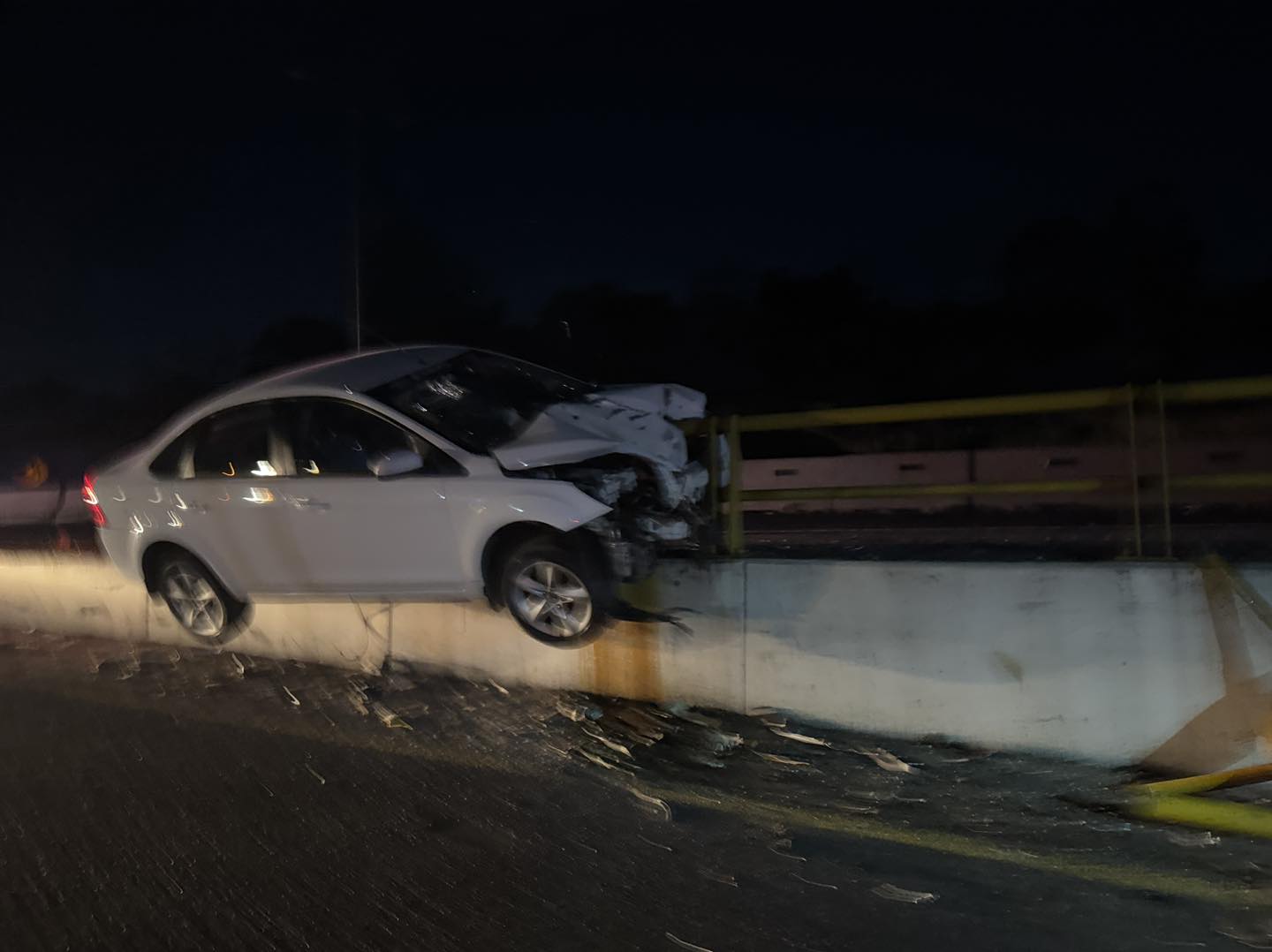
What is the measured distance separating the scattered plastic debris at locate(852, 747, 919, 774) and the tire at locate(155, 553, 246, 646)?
438 centimetres

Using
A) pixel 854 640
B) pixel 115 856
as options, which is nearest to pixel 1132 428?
pixel 854 640

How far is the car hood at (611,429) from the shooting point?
20.4 ft

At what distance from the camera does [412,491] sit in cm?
A: 634

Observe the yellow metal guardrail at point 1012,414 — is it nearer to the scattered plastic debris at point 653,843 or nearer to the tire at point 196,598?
the scattered plastic debris at point 653,843

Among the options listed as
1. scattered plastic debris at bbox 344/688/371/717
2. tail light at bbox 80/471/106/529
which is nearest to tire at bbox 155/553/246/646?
tail light at bbox 80/471/106/529

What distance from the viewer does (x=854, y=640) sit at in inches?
241

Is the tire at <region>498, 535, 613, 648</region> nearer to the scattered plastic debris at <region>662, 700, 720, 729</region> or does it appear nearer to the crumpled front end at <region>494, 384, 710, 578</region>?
the crumpled front end at <region>494, 384, 710, 578</region>

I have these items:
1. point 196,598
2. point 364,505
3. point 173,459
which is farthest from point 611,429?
point 196,598

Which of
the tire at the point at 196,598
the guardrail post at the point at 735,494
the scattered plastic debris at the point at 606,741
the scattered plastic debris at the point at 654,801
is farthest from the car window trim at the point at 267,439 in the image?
the scattered plastic debris at the point at 654,801

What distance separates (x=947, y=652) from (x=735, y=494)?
172cm

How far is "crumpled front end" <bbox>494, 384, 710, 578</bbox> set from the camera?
617 centimetres

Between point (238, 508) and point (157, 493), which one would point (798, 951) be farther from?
point (157, 493)

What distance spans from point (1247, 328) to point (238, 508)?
95.7 feet

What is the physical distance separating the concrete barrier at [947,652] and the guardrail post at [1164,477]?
0.90 feet
